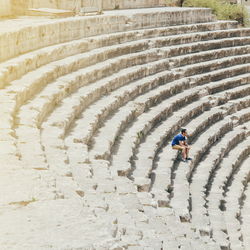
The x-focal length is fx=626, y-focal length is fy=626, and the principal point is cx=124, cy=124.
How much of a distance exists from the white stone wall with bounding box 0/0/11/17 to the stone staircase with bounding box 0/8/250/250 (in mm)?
2601

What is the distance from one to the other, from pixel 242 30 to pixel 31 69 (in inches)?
435

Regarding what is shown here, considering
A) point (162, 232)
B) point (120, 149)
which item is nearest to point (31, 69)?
point (120, 149)

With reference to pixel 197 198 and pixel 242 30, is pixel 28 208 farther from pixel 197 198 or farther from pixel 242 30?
pixel 242 30

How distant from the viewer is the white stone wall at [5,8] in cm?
1686

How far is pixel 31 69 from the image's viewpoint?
1212 centimetres

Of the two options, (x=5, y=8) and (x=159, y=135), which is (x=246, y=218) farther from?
(x=5, y=8)

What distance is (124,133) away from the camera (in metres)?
11.9

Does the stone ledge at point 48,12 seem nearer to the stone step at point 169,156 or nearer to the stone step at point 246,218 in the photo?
the stone step at point 169,156

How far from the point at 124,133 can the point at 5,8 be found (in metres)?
7.05

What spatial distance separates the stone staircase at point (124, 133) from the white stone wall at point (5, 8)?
102 inches

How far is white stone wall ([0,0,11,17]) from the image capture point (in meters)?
16.9

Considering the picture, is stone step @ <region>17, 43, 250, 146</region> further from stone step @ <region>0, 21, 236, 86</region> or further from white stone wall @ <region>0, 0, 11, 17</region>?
white stone wall @ <region>0, 0, 11, 17</region>

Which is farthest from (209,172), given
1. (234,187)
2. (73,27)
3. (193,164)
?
(73,27)

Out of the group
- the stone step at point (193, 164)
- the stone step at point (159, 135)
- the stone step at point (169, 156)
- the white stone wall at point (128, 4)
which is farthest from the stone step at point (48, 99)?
the white stone wall at point (128, 4)
